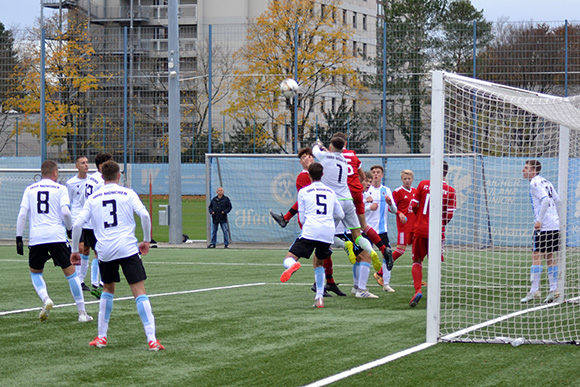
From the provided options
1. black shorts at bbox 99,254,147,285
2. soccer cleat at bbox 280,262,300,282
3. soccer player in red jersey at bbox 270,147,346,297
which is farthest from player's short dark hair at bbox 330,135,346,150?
black shorts at bbox 99,254,147,285

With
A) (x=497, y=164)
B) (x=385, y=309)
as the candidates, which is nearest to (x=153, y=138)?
(x=497, y=164)

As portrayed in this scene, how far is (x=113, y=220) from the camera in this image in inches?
306

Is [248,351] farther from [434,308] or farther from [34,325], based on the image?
[34,325]

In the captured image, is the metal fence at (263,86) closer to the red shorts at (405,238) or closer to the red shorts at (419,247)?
the red shorts at (405,238)

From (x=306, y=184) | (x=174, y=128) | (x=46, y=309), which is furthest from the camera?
(x=174, y=128)

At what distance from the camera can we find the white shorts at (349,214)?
1123 centimetres

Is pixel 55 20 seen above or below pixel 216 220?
above

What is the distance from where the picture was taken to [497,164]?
17.5m

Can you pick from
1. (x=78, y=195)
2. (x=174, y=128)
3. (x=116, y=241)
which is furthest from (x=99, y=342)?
(x=174, y=128)

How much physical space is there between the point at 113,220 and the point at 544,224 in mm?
6458

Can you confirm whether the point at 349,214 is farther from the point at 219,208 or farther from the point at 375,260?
the point at 219,208

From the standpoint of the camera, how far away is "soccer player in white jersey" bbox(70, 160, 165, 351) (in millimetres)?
7731

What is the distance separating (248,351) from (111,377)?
148cm

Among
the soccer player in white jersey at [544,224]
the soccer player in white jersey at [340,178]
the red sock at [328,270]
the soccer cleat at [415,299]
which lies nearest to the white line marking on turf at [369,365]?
the soccer cleat at [415,299]
